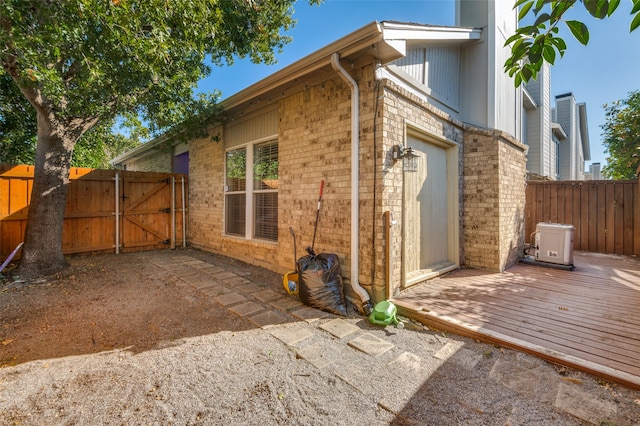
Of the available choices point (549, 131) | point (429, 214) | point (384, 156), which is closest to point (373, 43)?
point (384, 156)

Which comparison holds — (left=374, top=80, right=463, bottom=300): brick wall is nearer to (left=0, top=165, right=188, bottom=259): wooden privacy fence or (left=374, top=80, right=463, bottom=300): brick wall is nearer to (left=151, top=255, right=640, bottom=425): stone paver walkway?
(left=151, top=255, right=640, bottom=425): stone paver walkway

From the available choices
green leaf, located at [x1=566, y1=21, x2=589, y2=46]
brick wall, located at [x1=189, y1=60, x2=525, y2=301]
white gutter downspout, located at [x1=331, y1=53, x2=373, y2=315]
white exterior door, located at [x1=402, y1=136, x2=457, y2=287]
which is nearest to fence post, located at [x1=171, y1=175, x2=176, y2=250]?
brick wall, located at [x1=189, y1=60, x2=525, y2=301]

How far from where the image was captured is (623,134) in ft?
29.8

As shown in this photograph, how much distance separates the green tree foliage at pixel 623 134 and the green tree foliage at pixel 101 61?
36.2 ft

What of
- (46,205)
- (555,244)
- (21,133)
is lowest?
(555,244)

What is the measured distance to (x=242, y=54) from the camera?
6.78 meters

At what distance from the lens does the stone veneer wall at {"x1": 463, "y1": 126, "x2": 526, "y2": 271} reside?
495cm

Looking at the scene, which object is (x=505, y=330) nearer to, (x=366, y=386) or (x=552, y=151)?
(x=366, y=386)

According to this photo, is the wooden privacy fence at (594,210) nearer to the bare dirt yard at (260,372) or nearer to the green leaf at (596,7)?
the bare dirt yard at (260,372)

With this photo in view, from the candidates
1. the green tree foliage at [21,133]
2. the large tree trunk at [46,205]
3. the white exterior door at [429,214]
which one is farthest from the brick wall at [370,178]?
the green tree foliage at [21,133]

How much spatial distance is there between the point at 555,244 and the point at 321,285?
4.94 m

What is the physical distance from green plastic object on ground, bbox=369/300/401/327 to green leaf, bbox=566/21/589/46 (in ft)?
8.90

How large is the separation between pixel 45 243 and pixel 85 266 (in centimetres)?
78

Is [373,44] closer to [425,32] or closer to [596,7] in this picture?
[425,32]
